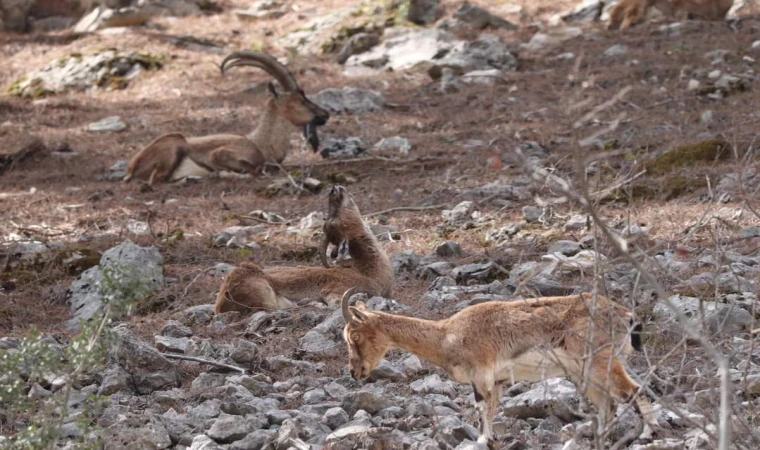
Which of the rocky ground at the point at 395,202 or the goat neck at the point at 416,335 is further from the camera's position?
the goat neck at the point at 416,335

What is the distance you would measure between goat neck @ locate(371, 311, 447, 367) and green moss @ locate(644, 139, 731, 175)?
7.22 m

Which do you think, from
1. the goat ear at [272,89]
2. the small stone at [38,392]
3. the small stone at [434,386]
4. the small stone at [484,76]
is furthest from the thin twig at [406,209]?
the small stone at [484,76]

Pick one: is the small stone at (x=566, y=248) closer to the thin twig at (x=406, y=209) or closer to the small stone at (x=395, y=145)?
the thin twig at (x=406, y=209)

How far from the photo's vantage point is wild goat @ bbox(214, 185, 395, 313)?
31.7 ft

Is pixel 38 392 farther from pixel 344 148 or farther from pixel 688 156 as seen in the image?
pixel 344 148

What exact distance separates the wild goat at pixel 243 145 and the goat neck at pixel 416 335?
9899 mm

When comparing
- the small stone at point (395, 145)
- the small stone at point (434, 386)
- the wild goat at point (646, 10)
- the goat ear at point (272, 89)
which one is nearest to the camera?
the small stone at point (434, 386)

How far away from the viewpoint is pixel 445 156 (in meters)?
16.4

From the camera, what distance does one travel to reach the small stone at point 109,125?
20.3m

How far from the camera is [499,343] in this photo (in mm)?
6617

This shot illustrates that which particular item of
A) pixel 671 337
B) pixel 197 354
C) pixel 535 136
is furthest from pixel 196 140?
pixel 671 337

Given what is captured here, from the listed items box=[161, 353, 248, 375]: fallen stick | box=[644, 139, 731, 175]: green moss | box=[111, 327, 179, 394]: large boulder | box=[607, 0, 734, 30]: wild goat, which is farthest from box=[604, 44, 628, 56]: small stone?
box=[111, 327, 179, 394]: large boulder

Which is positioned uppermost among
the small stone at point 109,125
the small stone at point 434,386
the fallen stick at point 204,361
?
the small stone at point 434,386

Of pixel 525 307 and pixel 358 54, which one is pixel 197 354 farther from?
pixel 358 54
